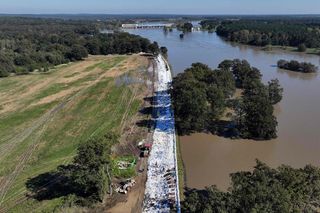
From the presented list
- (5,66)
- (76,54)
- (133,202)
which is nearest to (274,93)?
(133,202)

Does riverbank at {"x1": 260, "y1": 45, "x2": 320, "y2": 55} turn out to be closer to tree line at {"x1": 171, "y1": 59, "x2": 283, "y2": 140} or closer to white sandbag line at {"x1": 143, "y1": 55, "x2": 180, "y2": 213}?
tree line at {"x1": 171, "y1": 59, "x2": 283, "y2": 140}

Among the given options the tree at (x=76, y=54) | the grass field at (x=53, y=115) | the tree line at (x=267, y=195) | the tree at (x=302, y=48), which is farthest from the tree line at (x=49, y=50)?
the tree line at (x=267, y=195)

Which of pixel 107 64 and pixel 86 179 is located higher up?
pixel 86 179

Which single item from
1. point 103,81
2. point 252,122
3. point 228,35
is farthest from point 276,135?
point 228,35

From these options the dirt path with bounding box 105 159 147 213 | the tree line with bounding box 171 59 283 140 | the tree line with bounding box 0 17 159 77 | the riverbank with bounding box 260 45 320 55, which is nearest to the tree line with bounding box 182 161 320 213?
the dirt path with bounding box 105 159 147 213

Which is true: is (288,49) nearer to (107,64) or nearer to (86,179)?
(107,64)

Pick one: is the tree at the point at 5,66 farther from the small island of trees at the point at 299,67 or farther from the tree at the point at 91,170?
the small island of trees at the point at 299,67
